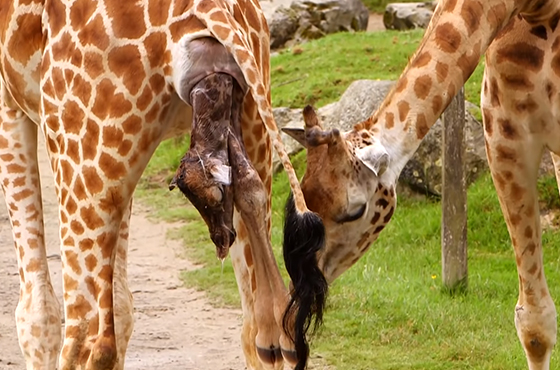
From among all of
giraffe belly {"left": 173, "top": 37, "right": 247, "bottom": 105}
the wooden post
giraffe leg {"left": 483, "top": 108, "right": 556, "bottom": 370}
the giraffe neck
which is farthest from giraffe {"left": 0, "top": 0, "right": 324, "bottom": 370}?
the wooden post

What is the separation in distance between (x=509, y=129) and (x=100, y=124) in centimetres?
208


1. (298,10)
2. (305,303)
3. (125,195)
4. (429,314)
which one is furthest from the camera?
(298,10)

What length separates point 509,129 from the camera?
5559 millimetres

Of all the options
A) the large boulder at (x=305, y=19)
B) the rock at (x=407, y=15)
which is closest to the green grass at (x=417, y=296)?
the large boulder at (x=305, y=19)

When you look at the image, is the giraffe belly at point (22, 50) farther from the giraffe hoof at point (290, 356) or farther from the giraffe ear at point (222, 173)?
the giraffe hoof at point (290, 356)

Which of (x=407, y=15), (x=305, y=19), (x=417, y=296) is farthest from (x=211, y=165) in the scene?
(x=407, y=15)

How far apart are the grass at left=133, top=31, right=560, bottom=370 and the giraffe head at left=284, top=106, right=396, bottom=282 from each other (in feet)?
1.96

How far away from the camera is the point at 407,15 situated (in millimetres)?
16094

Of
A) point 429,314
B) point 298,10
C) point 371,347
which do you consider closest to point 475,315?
point 429,314

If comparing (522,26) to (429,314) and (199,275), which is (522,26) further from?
(199,275)

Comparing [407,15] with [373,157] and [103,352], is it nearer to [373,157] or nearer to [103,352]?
[373,157]

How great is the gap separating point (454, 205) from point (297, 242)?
368cm

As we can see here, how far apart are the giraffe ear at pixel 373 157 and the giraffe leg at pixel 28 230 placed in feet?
5.57

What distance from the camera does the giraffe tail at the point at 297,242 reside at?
4262 mm
